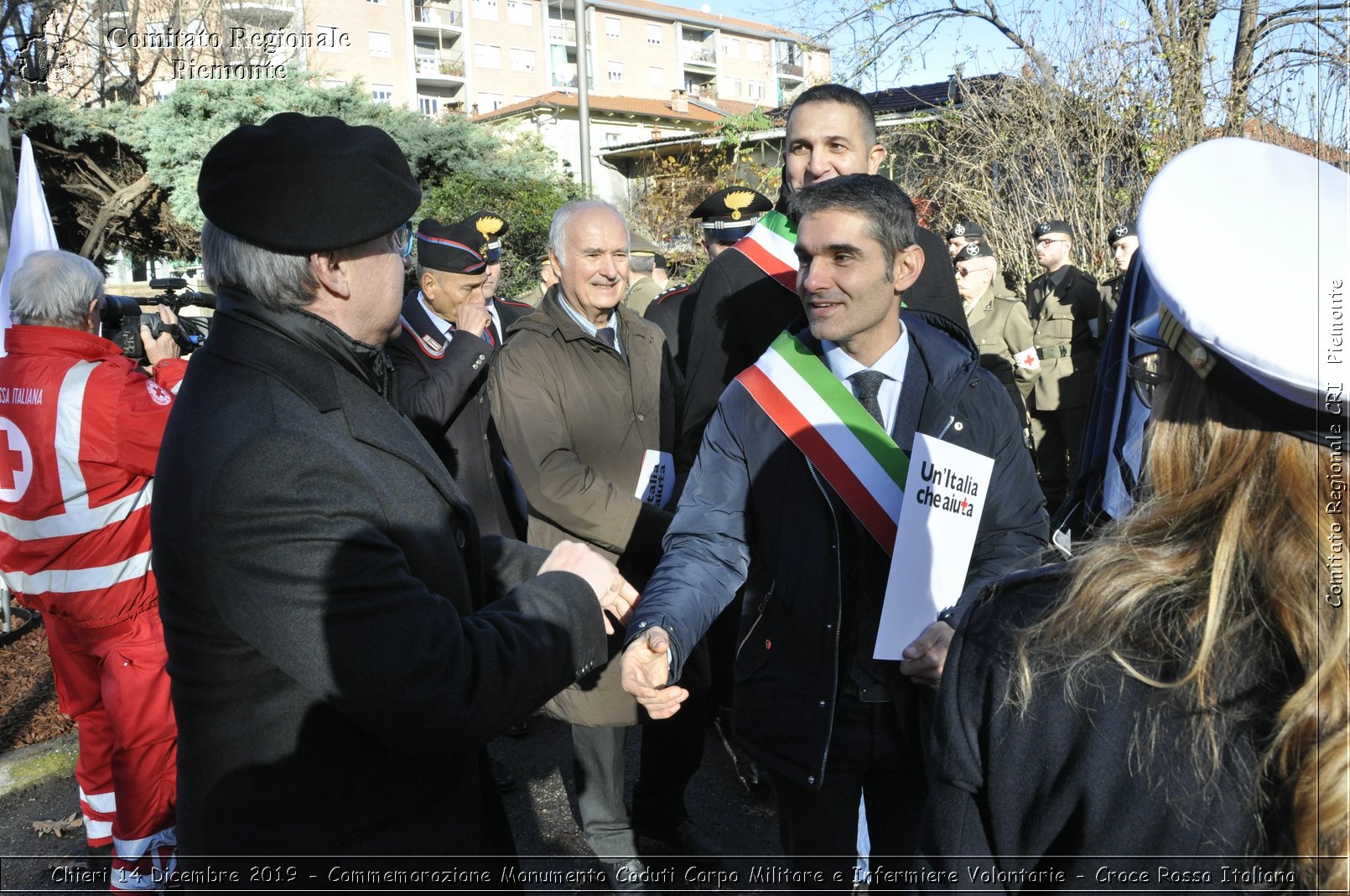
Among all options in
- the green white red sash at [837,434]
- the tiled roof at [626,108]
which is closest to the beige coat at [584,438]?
the green white red sash at [837,434]

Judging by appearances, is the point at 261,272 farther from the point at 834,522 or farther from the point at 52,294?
the point at 52,294

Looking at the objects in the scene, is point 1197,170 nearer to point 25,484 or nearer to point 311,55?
point 25,484

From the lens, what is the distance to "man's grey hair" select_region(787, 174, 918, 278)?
2.56 m

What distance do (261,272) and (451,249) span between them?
3284mm

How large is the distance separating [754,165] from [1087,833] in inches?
739

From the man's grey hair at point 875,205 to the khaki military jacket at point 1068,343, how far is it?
5479 mm

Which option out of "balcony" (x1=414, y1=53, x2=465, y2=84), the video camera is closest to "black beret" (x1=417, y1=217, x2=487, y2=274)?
the video camera

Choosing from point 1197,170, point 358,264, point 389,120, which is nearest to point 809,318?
point 358,264

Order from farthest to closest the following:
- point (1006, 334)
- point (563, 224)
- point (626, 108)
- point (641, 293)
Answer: point (626, 108) → point (641, 293) → point (1006, 334) → point (563, 224)

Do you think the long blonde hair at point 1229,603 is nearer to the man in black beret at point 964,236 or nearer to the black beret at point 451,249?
the black beret at point 451,249

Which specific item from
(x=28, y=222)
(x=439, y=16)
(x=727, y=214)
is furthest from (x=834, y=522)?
(x=439, y=16)

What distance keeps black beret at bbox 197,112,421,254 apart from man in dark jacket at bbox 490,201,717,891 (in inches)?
66.7

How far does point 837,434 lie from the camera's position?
7.98ft

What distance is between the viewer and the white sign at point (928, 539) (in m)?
2.23
